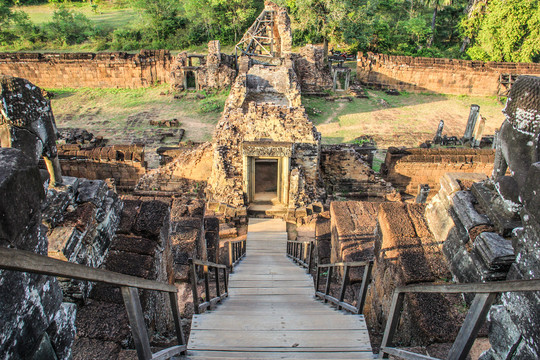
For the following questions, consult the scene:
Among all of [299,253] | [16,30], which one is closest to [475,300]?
[299,253]

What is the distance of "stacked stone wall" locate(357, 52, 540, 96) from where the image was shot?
27547 millimetres

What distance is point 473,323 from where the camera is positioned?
225cm

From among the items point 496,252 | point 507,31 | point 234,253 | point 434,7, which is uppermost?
point 434,7

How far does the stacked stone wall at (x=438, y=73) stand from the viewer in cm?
2755

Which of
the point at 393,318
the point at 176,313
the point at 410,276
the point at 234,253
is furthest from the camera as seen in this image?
the point at 234,253

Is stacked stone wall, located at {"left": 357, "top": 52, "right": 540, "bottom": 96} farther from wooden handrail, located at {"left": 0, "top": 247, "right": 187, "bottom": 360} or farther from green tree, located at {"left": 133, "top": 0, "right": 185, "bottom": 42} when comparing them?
wooden handrail, located at {"left": 0, "top": 247, "right": 187, "bottom": 360}

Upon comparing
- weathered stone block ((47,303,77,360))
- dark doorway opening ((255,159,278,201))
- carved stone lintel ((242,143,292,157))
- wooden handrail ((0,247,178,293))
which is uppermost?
wooden handrail ((0,247,178,293))

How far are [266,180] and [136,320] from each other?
11.6m

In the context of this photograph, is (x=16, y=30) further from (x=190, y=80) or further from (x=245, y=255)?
(x=245, y=255)

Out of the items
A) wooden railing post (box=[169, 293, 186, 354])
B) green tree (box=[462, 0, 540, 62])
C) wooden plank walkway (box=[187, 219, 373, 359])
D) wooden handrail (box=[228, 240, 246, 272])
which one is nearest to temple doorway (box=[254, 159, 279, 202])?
wooden handrail (box=[228, 240, 246, 272])

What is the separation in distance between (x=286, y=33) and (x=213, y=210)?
706 inches

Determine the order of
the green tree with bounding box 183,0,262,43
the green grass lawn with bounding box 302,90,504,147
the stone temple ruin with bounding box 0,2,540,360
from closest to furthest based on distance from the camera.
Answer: the stone temple ruin with bounding box 0,2,540,360, the green grass lawn with bounding box 302,90,504,147, the green tree with bounding box 183,0,262,43

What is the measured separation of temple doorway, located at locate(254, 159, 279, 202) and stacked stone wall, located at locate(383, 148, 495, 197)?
5096 mm

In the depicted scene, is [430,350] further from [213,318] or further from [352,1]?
[352,1]
